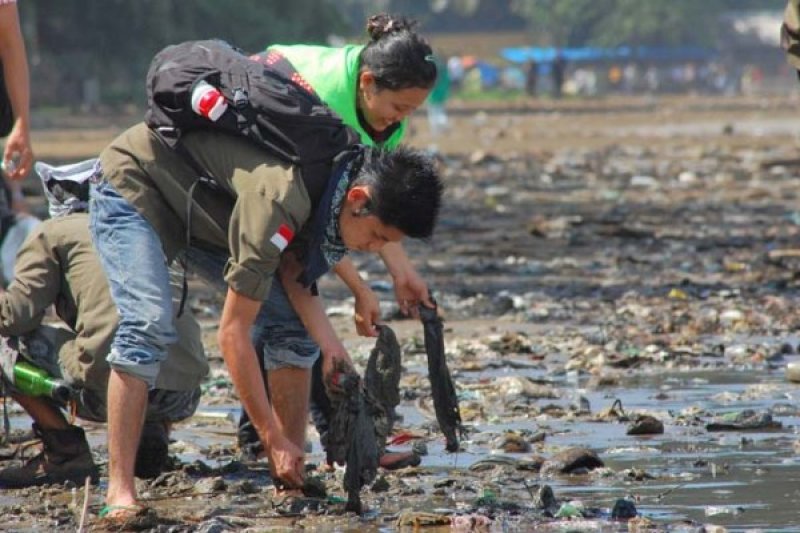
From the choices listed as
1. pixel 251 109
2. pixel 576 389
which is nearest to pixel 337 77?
pixel 251 109

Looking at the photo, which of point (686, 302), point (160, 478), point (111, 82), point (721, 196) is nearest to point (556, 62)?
point (111, 82)

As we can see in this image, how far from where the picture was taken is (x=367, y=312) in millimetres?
5645

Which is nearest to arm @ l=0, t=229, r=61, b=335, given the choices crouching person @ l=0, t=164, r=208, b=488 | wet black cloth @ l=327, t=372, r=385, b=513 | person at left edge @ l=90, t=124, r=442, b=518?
crouching person @ l=0, t=164, r=208, b=488

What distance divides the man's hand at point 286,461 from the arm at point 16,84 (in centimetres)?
186

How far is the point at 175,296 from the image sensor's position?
581 cm

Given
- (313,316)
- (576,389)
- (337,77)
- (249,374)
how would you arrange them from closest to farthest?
(249,374) → (313,316) → (337,77) → (576,389)

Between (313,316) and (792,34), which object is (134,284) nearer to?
(313,316)

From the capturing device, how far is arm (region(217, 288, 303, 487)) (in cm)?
509

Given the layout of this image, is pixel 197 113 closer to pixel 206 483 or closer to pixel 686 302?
pixel 206 483

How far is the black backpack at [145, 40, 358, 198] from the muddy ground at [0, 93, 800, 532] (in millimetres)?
1066

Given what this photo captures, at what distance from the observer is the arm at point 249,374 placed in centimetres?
509

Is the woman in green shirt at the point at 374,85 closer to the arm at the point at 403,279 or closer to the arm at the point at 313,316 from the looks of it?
the arm at the point at 403,279

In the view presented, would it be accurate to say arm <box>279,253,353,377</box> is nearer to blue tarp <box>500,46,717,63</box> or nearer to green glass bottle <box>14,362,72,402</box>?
green glass bottle <box>14,362,72,402</box>

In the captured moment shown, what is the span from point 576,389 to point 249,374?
2.79 m
